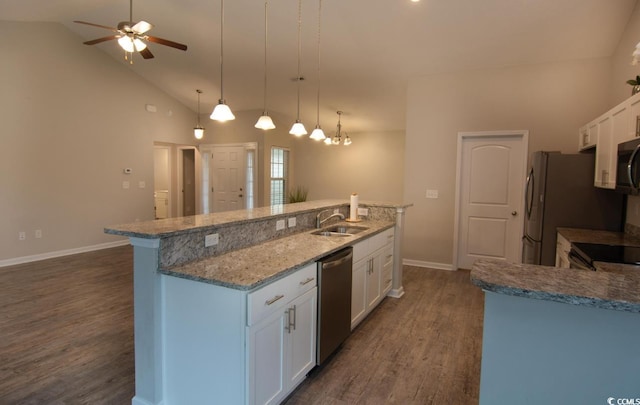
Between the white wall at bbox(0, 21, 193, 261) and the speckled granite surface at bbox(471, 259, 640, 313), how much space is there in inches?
246

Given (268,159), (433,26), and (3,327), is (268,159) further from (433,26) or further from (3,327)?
(3,327)

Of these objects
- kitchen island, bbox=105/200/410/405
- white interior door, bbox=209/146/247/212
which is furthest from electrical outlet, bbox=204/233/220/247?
white interior door, bbox=209/146/247/212

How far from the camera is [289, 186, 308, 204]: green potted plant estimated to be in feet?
28.1

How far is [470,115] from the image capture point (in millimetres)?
4840

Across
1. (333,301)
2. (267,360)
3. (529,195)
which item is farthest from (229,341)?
(529,195)

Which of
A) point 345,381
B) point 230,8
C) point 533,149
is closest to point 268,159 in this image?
point 230,8

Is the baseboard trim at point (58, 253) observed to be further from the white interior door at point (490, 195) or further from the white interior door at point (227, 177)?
the white interior door at point (490, 195)

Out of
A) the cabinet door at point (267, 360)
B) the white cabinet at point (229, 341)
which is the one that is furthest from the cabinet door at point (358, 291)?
the cabinet door at point (267, 360)

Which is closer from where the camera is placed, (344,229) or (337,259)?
(337,259)

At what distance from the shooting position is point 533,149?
454 cm

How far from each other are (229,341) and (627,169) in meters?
2.78

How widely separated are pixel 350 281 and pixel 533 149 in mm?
3446

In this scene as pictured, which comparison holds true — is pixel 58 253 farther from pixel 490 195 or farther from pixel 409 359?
pixel 490 195

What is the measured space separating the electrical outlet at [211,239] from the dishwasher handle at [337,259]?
0.73 meters
